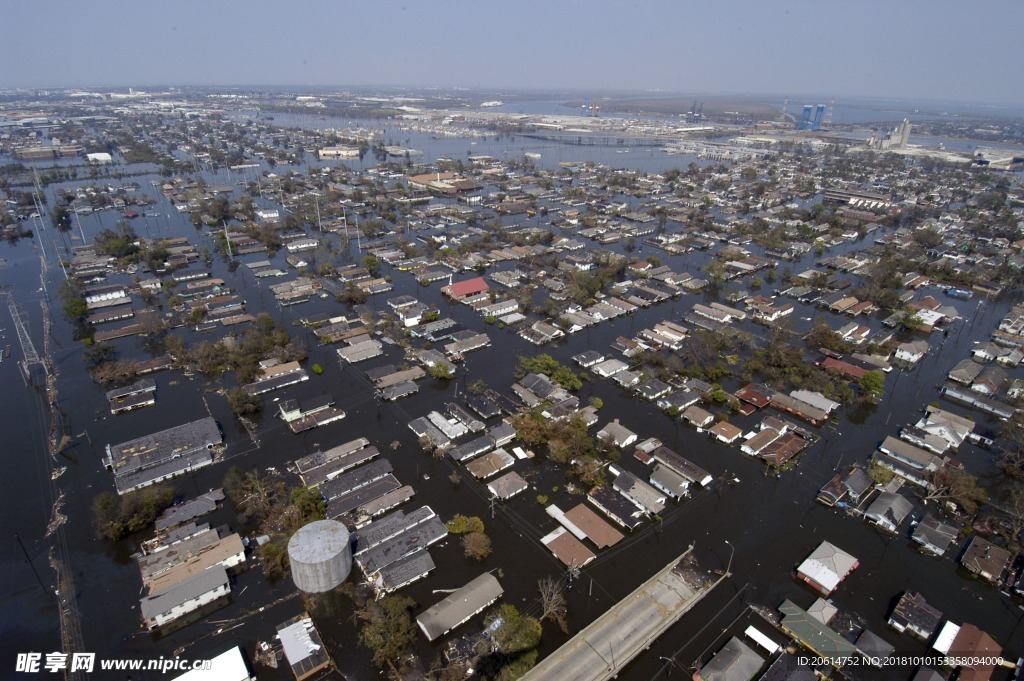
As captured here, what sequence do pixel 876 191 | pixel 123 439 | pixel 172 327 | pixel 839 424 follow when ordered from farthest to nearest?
pixel 876 191
pixel 172 327
pixel 839 424
pixel 123 439

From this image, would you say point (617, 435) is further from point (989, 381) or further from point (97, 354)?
point (97, 354)

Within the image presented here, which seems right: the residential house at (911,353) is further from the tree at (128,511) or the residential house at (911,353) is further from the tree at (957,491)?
the tree at (128,511)

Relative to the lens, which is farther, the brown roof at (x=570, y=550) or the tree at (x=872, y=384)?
the tree at (x=872, y=384)

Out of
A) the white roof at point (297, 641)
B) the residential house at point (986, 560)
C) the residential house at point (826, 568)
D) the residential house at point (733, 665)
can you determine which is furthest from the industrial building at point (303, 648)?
the residential house at point (986, 560)

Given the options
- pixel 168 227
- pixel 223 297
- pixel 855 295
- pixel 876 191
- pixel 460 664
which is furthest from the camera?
pixel 876 191

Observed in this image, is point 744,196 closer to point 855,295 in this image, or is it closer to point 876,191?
point 876,191

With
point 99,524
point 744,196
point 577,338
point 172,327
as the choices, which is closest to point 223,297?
point 172,327

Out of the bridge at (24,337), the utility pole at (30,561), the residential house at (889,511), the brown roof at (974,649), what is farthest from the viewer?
the bridge at (24,337)
